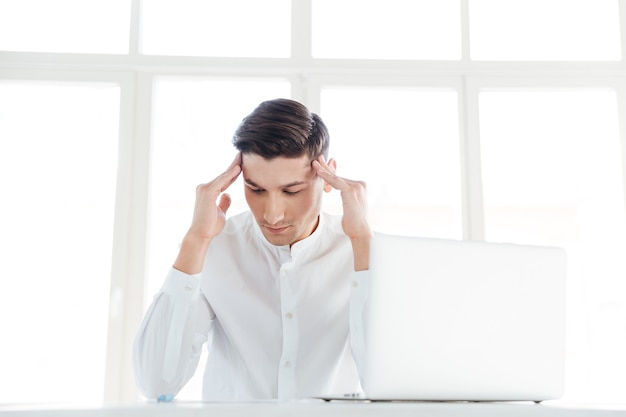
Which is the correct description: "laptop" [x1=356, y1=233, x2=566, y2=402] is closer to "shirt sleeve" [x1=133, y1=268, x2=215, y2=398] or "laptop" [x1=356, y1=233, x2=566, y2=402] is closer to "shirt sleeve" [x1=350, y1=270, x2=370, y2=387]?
"shirt sleeve" [x1=350, y1=270, x2=370, y2=387]

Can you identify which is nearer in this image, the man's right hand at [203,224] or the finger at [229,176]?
the man's right hand at [203,224]

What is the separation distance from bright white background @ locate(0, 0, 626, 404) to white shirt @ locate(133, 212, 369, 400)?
34.3 inches

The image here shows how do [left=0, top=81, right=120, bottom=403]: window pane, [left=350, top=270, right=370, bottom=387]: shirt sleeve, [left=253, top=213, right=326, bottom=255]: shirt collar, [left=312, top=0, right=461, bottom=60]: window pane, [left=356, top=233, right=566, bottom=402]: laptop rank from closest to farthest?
[left=356, top=233, right=566, bottom=402]: laptop, [left=350, top=270, right=370, bottom=387]: shirt sleeve, [left=253, top=213, right=326, bottom=255]: shirt collar, [left=0, top=81, right=120, bottom=403]: window pane, [left=312, top=0, right=461, bottom=60]: window pane

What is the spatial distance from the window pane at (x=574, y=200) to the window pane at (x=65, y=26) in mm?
1566

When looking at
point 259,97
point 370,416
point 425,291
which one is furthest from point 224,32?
point 370,416

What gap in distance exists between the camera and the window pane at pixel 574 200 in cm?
280

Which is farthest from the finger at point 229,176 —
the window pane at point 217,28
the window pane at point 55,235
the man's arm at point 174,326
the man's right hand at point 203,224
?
the window pane at point 217,28

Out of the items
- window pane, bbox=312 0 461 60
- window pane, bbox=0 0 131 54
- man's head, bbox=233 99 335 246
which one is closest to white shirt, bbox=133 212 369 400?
man's head, bbox=233 99 335 246

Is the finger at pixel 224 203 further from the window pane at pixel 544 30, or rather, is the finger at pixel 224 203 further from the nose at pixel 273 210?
the window pane at pixel 544 30

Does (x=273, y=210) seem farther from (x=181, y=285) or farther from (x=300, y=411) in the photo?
(x=300, y=411)

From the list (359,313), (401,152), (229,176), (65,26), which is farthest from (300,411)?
(65,26)

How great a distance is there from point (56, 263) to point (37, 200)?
266 millimetres

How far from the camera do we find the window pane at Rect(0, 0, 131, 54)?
2924 mm

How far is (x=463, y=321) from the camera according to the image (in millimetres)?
1106
